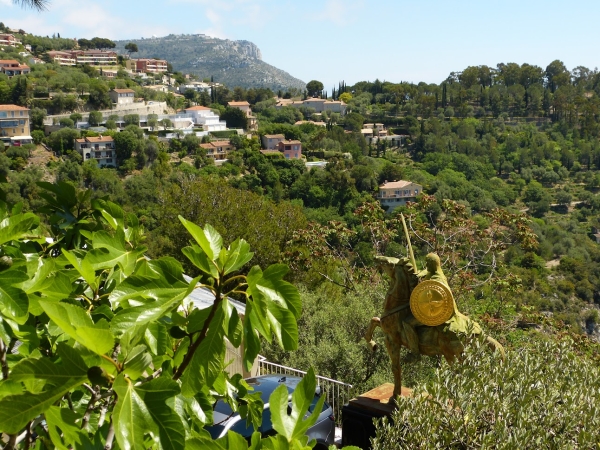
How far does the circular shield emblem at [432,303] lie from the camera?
4508mm

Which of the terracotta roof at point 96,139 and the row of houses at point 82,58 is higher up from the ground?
the row of houses at point 82,58

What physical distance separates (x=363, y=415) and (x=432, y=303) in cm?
116

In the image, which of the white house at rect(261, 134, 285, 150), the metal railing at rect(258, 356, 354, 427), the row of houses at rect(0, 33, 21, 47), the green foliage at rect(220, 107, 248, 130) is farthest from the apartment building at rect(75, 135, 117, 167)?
the metal railing at rect(258, 356, 354, 427)

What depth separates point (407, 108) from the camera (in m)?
81.8

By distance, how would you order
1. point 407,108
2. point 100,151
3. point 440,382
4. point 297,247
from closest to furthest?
point 440,382
point 297,247
point 100,151
point 407,108

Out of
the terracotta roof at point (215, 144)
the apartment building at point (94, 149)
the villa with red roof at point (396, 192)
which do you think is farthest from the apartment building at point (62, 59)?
the villa with red roof at point (396, 192)

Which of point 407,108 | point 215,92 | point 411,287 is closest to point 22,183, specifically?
point 411,287

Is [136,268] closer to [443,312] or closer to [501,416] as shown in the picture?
[501,416]

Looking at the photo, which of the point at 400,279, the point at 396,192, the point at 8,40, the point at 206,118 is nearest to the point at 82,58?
the point at 8,40

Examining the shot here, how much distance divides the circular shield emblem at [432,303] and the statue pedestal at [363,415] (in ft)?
2.26

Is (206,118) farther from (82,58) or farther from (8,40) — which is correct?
(8,40)

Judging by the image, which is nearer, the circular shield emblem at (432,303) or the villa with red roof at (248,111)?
the circular shield emblem at (432,303)

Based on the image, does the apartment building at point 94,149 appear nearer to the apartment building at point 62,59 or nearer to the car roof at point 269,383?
the apartment building at point 62,59

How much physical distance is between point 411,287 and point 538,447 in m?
2.17
